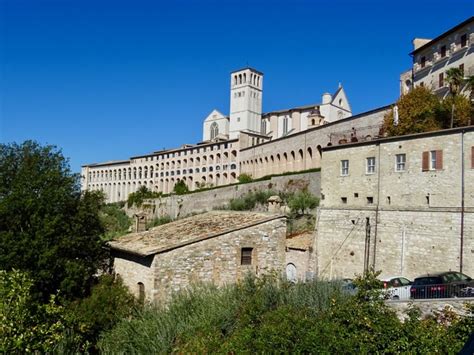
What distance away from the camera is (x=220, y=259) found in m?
20.6

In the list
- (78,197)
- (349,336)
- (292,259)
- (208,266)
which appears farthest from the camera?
Answer: (292,259)

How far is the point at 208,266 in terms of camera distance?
798 inches

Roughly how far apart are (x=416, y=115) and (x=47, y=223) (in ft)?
82.2

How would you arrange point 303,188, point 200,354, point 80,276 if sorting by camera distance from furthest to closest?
point 303,188
point 80,276
point 200,354

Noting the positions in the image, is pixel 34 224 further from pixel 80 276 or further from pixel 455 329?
pixel 455 329

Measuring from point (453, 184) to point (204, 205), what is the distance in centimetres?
4138

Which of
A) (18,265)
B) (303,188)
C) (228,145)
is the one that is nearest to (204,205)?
(303,188)

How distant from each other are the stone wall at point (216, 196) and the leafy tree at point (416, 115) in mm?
9424

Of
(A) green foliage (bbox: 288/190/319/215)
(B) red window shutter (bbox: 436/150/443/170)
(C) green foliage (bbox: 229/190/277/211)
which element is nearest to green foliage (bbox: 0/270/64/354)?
(B) red window shutter (bbox: 436/150/443/170)

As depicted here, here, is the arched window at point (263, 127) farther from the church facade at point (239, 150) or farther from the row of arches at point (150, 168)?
the row of arches at point (150, 168)

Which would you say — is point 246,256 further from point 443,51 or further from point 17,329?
point 443,51

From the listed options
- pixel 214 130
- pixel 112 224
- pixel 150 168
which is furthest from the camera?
pixel 214 130

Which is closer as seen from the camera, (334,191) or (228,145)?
(334,191)

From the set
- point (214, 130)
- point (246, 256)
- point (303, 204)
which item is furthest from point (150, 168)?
point (246, 256)
